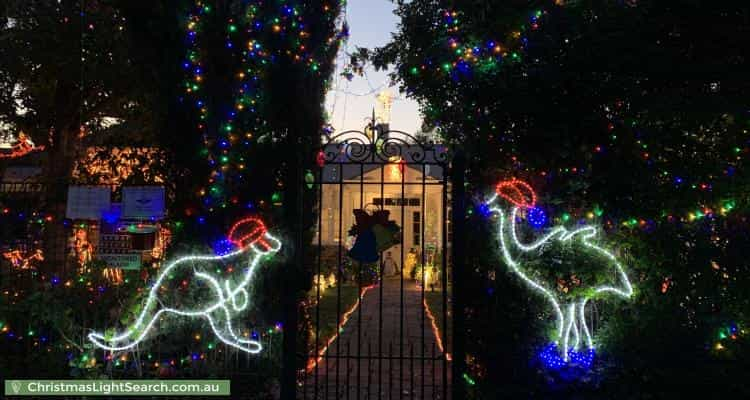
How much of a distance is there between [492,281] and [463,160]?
1.20m

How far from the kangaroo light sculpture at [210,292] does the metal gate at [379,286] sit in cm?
63

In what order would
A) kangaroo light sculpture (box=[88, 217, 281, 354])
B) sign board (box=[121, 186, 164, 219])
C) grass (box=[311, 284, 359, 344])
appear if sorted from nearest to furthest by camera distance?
1. kangaroo light sculpture (box=[88, 217, 281, 354])
2. sign board (box=[121, 186, 164, 219])
3. grass (box=[311, 284, 359, 344])

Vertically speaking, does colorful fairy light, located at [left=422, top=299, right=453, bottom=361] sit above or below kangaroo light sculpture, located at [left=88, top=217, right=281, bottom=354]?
below

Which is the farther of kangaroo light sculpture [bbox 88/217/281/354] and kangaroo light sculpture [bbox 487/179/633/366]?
kangaroo light sculpture [bbox 88/217/281/354]

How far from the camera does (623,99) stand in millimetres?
4902

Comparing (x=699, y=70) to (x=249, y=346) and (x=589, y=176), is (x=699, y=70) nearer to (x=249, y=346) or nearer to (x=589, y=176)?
(x=589, y=176)

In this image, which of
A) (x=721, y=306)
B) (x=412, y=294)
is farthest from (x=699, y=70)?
(x=412, y=294)

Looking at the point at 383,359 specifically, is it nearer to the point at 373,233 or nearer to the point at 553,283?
the point at 373,233

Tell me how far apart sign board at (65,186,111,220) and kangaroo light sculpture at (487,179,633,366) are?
13.8 ft

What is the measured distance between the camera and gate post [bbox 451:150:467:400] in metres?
4.84

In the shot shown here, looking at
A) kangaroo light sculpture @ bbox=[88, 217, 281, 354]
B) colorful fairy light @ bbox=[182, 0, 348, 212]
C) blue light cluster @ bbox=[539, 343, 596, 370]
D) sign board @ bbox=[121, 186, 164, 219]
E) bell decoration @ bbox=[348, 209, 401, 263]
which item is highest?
colorful fairy light @ bbox=[182, 0, 348, 212]

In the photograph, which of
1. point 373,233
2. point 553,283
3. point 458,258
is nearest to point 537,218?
point 553,283

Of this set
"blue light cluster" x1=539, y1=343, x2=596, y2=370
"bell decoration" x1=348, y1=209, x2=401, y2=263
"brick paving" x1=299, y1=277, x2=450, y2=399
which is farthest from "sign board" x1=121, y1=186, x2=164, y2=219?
"blue light cluster" x1=539, y1=343, x2=596, y2=370

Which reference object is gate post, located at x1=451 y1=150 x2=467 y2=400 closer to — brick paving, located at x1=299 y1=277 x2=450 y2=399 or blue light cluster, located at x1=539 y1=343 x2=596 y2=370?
brick paving, located at x1=299 y1=277 x2=450 y2=399
